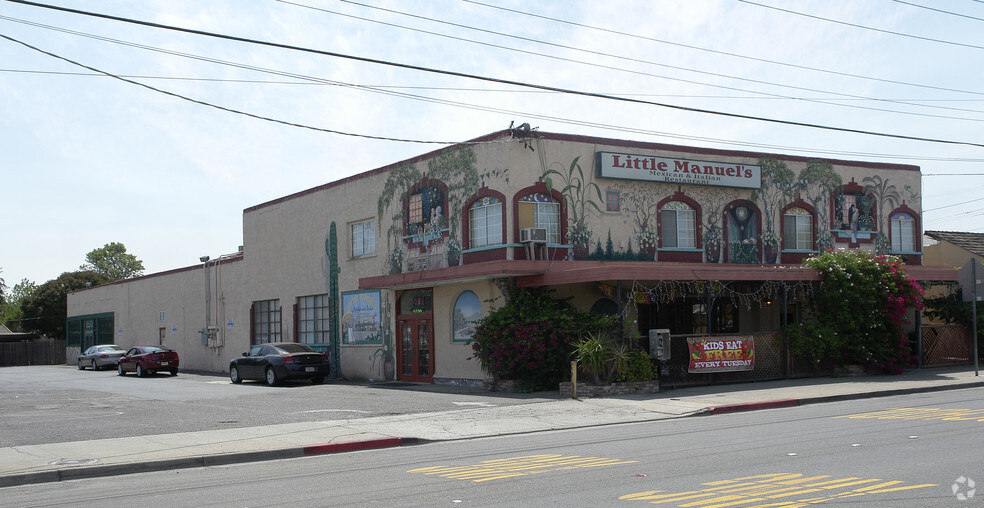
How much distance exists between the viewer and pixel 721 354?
2205cm

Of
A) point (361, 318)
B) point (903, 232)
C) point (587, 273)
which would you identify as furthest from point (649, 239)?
point (903, 232)

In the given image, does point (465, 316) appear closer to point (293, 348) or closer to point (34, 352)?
point (293, 348)

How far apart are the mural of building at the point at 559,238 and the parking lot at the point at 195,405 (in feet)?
8.24

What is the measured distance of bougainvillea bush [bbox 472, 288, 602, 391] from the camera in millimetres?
21500

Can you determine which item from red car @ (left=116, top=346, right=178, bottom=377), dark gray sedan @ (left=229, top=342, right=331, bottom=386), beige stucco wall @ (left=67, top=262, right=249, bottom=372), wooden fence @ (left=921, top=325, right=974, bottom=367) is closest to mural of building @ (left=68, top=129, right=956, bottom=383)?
wooden fence @ (left=921, top=325, right=974, bottom=367)

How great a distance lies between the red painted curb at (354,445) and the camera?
1348 cm

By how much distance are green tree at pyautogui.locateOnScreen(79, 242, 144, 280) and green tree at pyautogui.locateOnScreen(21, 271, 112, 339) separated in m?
30.2

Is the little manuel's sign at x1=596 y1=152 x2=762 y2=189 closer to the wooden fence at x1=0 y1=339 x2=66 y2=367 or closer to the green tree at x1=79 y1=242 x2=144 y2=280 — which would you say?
the wooden fence at x1=0 y1=339 x2=66 y2=367

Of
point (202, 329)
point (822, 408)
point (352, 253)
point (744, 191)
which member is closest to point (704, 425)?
point (822, 408)

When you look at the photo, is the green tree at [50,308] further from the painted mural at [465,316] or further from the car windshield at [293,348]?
the painted mural at [465,316]

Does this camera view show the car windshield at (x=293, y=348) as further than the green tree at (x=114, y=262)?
No

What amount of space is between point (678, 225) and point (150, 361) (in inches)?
889

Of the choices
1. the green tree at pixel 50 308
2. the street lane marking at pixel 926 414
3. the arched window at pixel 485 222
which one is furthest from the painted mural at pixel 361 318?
the green tree at pixel 50 308

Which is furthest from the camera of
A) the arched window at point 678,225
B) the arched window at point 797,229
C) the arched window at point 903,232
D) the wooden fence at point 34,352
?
the wooden fence at point 34,352
